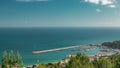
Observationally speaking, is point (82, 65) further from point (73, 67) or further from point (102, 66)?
point (102, 66)

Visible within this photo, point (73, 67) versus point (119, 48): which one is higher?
point (73, 67)

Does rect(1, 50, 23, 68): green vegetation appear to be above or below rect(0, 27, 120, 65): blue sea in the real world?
above

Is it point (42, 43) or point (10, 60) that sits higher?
point (10, 60)

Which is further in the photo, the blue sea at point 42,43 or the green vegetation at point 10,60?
the blue sea at point 42,43

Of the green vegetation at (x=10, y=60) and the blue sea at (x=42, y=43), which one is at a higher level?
the green vegetation at (x=10, y=60)

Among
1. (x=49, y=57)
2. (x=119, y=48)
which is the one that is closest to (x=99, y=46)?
(x=119, y=48)

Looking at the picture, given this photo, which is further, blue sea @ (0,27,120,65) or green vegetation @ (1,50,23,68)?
blue sea @ (0,27,120,65)

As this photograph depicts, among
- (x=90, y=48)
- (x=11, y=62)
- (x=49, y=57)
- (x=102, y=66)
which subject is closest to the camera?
(x=102, y=66)

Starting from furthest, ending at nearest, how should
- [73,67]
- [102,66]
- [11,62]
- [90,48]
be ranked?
1. [90,48]
2. [11,62]
3. [102,66]
4. [73,67]

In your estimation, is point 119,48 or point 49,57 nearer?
point 49,57

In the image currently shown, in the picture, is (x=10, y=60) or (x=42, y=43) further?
(x=42, y=43)
